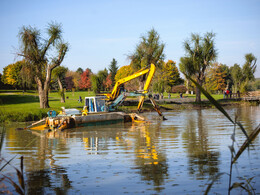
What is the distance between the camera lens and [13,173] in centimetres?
934

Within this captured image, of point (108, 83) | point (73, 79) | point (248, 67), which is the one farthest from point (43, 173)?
point (73, 79)

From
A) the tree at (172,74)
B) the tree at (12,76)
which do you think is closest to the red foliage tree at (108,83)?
the tree at (172,74)

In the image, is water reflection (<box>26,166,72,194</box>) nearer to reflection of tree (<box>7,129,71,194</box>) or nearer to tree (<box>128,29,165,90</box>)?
reflection of tree (<box>7,129,71,194</box>)

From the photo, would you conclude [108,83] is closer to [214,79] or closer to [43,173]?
[214,79]

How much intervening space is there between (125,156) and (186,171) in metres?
3.30

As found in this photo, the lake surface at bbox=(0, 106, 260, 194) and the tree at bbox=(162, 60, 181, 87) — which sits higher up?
the tree at bbox=(162, 60, 181, 87)

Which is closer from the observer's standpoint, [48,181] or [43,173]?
[48,181]

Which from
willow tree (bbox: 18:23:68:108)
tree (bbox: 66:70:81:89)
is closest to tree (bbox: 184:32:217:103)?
willow tree (bbox: 18:23:68:108)

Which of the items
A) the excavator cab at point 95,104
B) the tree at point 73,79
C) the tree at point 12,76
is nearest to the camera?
the excavator cab at point 95,104

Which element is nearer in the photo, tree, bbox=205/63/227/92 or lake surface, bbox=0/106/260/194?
lake surface, bbox=0/106/260/194

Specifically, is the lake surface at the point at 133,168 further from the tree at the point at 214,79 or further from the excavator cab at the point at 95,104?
the tree at the point at 214,79

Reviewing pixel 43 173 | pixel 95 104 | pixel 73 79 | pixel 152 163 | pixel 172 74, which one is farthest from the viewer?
pixel 73 79

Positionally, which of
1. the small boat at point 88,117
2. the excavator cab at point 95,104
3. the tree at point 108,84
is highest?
the tree at point 108,84

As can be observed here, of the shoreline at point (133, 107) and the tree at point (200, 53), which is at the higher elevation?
the tree at point (200, 53)
